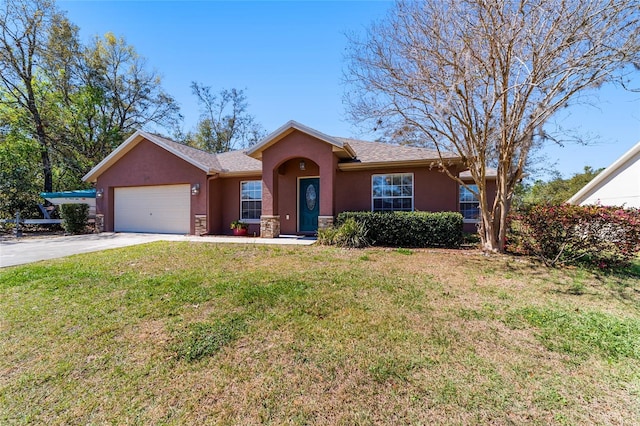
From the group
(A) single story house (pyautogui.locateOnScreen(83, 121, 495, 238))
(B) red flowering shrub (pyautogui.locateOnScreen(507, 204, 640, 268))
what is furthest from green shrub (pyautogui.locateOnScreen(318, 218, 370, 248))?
(B) red flowering shrub (pyautogui.locateOnScreen(507, 204, 640, 268))

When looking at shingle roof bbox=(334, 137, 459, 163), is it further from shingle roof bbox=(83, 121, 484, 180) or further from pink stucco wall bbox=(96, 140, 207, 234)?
pink stucco wall bbox=(96, 140, 207, 234)

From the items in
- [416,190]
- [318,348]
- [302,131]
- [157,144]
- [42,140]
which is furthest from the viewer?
[42,140]

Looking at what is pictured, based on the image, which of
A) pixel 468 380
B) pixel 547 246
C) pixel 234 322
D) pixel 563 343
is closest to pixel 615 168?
pixel 547 246

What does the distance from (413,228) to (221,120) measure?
94.8 ft

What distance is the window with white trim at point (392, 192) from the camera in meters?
11.5

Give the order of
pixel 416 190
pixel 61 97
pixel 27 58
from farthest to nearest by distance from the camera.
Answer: pixel 61 97 → pixel 27 58 → pixel 416 190

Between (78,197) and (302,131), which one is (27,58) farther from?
(302,131)

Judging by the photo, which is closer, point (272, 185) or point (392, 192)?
point (272, 185)

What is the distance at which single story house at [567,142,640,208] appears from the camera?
1355 cm

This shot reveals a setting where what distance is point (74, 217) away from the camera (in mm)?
13578

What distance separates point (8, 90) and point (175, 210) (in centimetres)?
1651

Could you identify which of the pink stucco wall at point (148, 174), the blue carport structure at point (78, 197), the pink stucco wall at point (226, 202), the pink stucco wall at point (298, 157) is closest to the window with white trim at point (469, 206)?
the pink stucco wall at point (298, 157)

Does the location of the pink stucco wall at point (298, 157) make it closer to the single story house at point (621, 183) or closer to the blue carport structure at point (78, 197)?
the blue carport structure at point (78, 197)

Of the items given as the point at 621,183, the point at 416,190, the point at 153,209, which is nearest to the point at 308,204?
the point at 416,190
